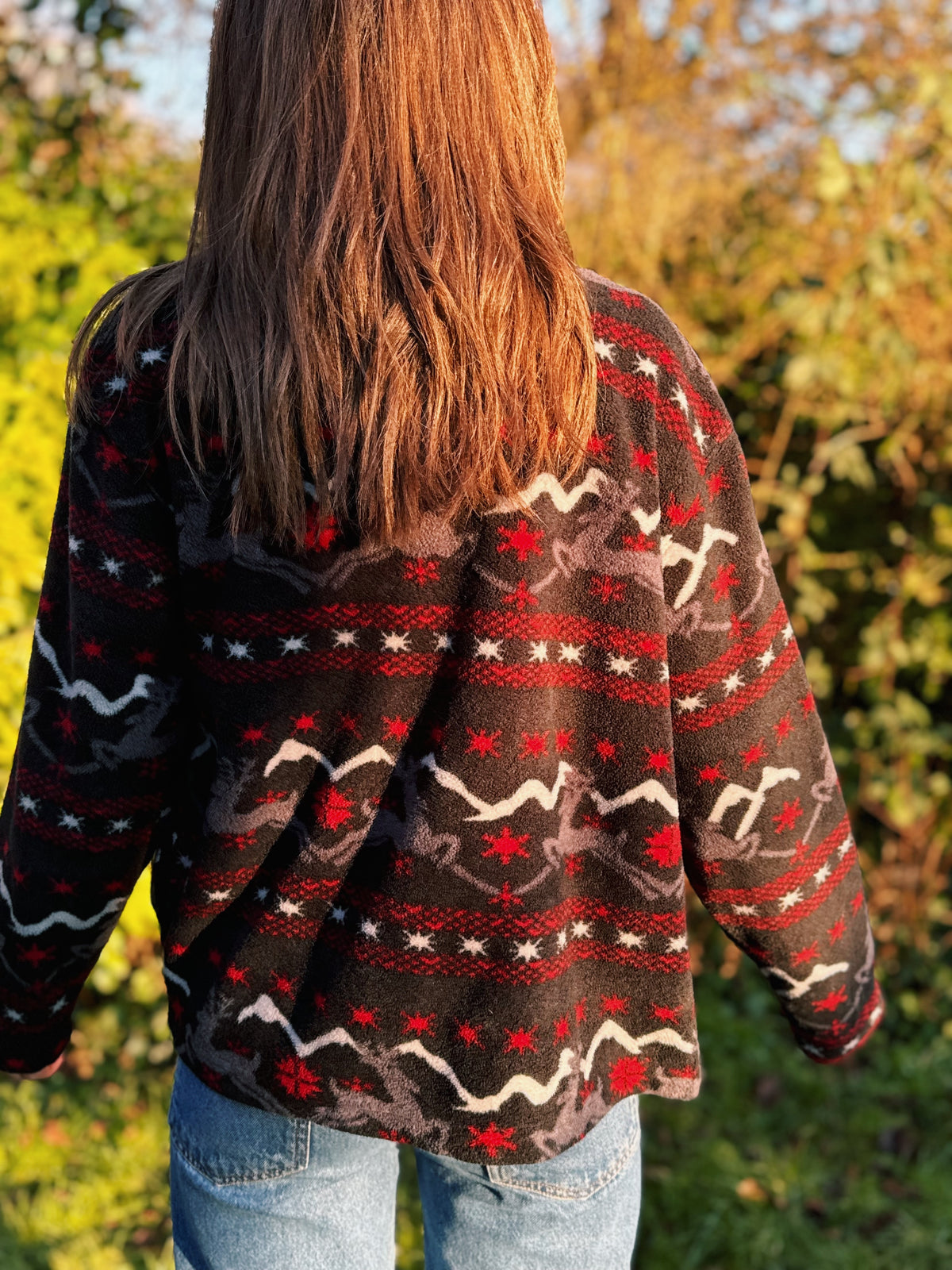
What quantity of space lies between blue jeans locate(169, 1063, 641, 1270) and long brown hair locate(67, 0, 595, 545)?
2.29 ft

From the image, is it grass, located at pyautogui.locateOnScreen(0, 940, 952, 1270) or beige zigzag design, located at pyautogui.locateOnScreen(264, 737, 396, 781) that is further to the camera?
grass, located at pyautogui.locateOnScreen(0, 940, 952, 1270)

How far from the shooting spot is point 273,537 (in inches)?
42.9

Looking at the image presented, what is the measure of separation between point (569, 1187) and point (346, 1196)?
0.87 ft

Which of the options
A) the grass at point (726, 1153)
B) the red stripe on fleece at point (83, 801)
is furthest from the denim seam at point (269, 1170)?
the grass at point (726, 1153)

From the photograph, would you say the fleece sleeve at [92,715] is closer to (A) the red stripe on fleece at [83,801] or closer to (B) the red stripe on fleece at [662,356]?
(A) the red stripe on fleece at [83,801]

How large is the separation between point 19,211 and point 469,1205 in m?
2.45

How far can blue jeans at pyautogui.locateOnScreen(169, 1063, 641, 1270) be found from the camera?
124 centimetres

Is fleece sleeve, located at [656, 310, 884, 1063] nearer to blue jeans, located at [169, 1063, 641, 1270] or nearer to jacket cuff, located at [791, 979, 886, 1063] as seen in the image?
jacket cuff, located at [791, 979, 886, 1063]

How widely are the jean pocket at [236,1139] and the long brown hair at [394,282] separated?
66 cm

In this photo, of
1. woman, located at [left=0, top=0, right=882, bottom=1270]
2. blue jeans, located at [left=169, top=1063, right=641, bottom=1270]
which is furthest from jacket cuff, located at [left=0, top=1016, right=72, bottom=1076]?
blue jeans, located at [left=169, top=1063, right=641, bottom=1270]

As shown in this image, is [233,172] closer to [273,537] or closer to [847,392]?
[273,537]

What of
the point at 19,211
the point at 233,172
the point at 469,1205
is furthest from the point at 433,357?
the point at 19,211

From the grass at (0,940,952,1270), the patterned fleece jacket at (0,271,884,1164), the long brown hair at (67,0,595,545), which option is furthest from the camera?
the grass at (0,940,952,1270)

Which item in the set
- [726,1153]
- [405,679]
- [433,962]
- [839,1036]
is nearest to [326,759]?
[405,679]
